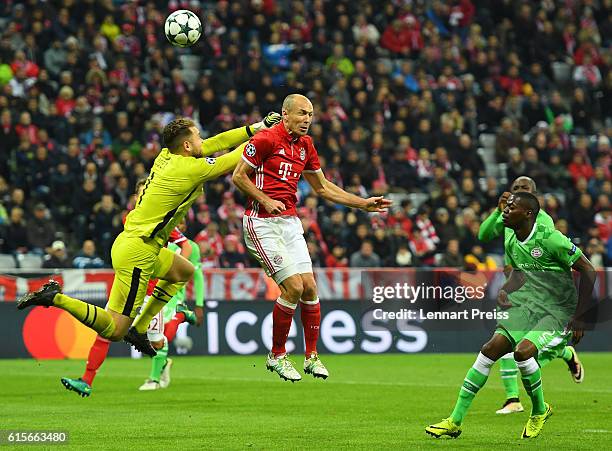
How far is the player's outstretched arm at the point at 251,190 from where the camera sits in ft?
35.1

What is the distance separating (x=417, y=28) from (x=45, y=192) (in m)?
10.5

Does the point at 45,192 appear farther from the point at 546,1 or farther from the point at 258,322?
the point at 546,1

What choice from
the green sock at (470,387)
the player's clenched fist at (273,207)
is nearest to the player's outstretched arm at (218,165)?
the player's clenched fist at (273,207)

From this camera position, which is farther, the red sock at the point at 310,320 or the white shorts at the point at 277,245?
the red sock at the point at 310,320

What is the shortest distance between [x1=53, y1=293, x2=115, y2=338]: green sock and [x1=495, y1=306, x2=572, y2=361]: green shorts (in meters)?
3.56

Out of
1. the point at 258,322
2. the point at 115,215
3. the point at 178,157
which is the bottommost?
the point at 258,322

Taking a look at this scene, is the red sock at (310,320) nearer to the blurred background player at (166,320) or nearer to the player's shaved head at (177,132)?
the player's shaved head at (177,132)

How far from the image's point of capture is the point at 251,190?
1077 cm

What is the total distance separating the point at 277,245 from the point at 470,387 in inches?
84.3

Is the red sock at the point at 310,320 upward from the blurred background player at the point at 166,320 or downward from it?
upward

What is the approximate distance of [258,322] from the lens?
21344mm

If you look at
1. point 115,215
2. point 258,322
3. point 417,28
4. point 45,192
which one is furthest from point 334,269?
point 417,28

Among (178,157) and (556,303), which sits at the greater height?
(178,157)

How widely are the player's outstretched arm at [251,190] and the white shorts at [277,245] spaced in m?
0.37
